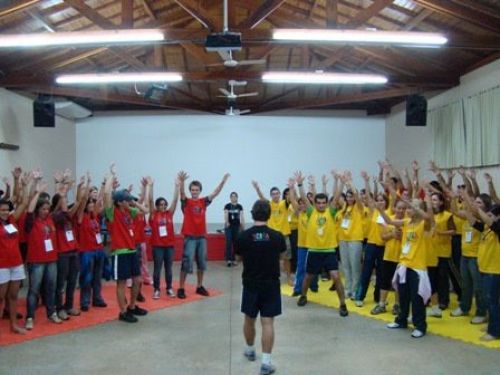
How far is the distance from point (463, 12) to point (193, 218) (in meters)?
4.89

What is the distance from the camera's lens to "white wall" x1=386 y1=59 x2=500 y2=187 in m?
8.75

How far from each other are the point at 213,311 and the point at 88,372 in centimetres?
242

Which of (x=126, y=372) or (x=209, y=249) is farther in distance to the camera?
(x=209, y=249)

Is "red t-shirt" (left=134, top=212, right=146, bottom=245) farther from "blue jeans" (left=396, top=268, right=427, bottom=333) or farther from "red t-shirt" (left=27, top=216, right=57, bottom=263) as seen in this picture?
"blue jeans" (left=396, top=268, right=427, bottom=333)

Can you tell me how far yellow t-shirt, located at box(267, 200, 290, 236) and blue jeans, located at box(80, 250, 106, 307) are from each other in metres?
2.98

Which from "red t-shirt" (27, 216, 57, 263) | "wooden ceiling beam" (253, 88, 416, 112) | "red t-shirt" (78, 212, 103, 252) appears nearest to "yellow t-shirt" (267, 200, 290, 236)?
"red t-shirt" (78, 212, 103, 252)

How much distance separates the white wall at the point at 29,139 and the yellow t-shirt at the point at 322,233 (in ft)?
22.0

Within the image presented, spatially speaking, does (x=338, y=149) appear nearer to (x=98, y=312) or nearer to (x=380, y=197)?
Result: (x=380, y=197)

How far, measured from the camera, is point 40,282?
18.3 feet

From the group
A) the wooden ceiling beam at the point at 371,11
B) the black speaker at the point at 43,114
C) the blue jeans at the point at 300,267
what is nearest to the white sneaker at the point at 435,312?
the blue jeans at the point at 300,267

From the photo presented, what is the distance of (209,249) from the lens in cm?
1205

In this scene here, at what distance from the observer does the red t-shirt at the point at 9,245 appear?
5.05 meters

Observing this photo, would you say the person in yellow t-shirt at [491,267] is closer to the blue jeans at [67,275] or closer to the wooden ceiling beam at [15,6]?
the blue jeans at [67,275]

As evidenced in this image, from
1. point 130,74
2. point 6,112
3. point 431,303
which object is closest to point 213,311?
point 431,303
